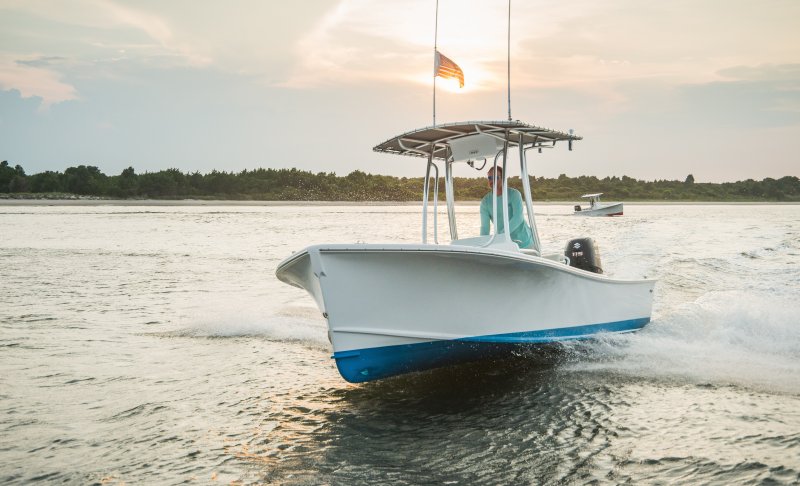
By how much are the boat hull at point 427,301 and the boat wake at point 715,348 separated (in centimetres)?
106

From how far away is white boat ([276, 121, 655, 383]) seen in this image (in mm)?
6215

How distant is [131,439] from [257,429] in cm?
101

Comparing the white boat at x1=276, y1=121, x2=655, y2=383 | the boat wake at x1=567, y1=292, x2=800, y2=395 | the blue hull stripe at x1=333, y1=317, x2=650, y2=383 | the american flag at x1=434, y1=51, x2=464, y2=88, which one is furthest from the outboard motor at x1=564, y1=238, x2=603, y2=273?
the american flag at x1=434, y1=51, x2=464, y2=88

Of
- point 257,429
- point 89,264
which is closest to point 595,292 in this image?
point 257,429

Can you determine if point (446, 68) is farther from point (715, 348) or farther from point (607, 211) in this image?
point (607, 211)

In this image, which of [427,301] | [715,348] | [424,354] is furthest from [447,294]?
[715,348]

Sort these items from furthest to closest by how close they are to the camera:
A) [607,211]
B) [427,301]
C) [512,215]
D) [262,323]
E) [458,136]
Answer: [607,211] < [262,323] < [512,215] < [458,136] < [427,301]

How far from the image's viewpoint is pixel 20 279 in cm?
1520

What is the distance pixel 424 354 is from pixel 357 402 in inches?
32.6

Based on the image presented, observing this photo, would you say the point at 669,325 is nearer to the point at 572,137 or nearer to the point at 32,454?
the point at 572,137

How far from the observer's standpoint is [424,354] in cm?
677

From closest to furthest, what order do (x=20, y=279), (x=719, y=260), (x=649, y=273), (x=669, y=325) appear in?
(x=669, y=325)
(x=20, y=279)
(x=649, y=273)
(x=719, y=260)

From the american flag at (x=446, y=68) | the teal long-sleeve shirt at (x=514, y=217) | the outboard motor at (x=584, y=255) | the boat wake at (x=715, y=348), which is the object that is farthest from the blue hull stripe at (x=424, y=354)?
the american flag at (x=446, y=68)

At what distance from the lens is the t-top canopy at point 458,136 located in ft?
24.1
